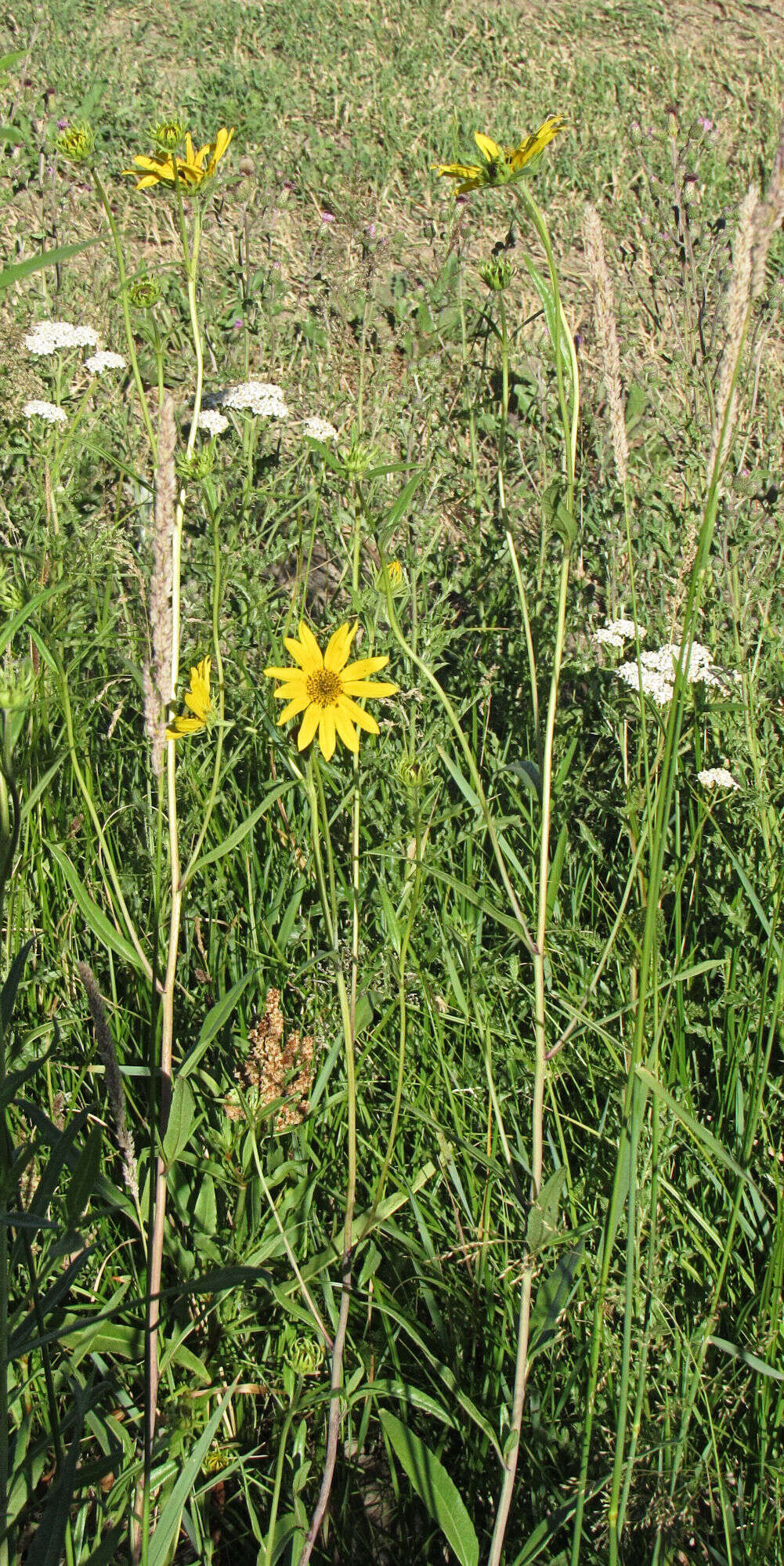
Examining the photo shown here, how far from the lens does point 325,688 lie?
111 cm

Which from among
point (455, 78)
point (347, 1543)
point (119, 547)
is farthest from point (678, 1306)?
point (455, 78)

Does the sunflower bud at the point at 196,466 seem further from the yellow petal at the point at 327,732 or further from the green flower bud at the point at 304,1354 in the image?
the green flower bud at the point at 304,1354

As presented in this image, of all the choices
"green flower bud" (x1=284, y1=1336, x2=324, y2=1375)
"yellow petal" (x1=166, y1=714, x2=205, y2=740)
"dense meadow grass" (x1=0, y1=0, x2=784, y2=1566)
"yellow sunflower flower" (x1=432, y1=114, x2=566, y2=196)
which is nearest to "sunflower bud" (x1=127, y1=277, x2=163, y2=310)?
"dense meadow grass" (x1=0, y1=0, x2=784, y2=1566)

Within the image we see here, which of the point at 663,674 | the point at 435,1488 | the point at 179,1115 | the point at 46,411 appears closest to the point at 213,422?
the point at 46,411

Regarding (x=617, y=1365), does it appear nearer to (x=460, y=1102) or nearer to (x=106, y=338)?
(x=460, y=1102)

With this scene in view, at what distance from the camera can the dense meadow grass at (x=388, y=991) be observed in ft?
3.16

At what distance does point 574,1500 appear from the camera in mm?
1001

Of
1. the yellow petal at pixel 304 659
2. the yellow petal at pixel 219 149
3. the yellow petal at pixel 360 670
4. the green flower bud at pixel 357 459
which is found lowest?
the yellow petal at pixel 360 670

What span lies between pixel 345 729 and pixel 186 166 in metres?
0.71

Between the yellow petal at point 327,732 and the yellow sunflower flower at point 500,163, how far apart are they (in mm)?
496

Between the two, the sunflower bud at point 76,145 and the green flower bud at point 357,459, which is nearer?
the green flower bud at point 357,459

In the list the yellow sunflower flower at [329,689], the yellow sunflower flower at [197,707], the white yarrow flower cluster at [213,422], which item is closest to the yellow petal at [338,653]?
the yellow sunflower flower at [329,689]

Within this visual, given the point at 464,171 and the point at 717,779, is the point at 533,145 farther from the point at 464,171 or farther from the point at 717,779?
the point at 717,779

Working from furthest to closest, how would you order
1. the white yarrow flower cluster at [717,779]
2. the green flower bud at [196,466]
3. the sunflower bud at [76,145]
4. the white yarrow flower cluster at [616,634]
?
the white yarrow flower cluster at [616,634] < the white yarrow flower cluster at [717,779] < the sunflower bud at [76,145] < the green flower bud at [196,466]
